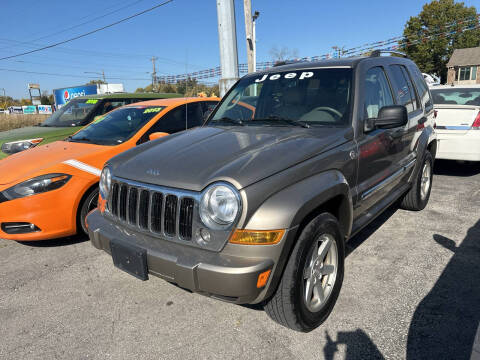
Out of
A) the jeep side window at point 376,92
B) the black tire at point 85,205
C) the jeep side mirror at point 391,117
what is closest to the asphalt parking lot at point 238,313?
the black tire at point 85,205

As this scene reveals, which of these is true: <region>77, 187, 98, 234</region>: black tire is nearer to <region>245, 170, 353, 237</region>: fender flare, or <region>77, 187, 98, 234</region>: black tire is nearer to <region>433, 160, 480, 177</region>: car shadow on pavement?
<region>245, 170, 353, 237</region>: fender flare

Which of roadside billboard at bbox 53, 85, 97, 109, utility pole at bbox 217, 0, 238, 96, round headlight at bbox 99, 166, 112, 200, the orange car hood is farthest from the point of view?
roadside billboard at bbox 53, 85, 97, 109

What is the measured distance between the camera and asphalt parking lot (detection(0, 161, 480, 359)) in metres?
2.25

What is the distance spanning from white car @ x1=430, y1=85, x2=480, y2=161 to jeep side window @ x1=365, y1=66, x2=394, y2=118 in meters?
2.99

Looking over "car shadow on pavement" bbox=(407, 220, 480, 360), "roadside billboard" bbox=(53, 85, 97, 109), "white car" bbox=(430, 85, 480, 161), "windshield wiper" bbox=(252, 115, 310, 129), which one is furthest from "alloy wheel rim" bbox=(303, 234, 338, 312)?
"roadside billboard" bbox=(53, 85, 97, 109)

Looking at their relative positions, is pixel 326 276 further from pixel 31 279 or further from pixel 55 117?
pixel 55 117

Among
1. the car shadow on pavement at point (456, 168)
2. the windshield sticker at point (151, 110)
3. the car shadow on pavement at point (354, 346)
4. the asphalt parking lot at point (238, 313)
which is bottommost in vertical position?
the car shadow on pavement at point (354, 346)

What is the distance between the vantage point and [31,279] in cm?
334

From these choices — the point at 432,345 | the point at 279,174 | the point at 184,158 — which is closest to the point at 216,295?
the point at 279,174

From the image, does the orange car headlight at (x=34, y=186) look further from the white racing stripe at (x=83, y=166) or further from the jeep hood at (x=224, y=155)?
the jeep hood at (x=224, y=155)

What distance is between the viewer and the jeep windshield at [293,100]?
9.70ft

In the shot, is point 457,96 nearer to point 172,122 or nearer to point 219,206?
point 172,122

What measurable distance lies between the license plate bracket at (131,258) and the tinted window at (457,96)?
6.19m

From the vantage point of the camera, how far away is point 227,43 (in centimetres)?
867
